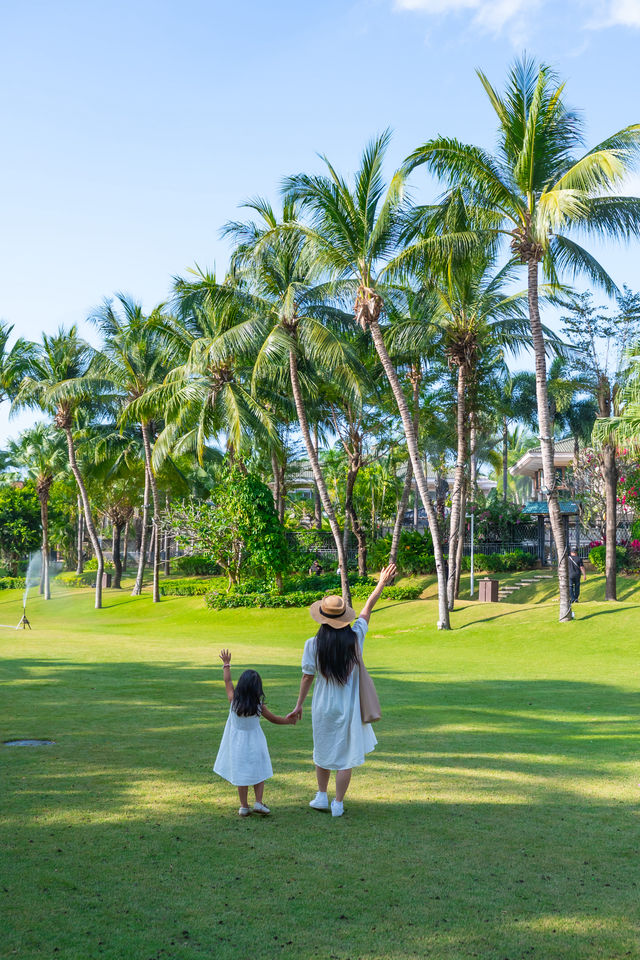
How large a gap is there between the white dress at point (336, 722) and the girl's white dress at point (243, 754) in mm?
434

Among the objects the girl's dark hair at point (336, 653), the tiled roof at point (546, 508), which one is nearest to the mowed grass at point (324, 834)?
the girl's dark hair at point (336, 653)

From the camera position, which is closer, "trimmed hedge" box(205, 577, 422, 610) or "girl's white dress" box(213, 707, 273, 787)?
"girl's white dress" box(213, 707, 273, 787)

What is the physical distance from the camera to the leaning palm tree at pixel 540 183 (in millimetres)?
20156

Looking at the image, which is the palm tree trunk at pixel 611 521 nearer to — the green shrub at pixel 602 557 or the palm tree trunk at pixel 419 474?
the green shrub at pixel 602 557

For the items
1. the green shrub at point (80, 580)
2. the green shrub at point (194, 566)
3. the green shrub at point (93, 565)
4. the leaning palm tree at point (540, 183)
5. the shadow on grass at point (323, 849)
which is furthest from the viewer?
the green shrub at point (93, 565)

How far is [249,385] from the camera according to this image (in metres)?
33.9

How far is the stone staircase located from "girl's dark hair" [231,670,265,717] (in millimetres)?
24975

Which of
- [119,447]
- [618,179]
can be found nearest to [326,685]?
[618,179]

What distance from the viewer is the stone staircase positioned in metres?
30.5

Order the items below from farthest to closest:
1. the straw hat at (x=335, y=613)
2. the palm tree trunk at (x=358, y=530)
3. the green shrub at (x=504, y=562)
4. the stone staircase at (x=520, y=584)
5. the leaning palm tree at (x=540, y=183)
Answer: the green shrub at (x=504, y=562) < the palm tree trunk at (x=358, y=530) < the stone staircase at (x=520, y=584) < the leaning palm tree at (x=540, y=183) < the straw hat at (x=335, y=613)

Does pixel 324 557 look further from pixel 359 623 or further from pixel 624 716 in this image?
pixel 359 623

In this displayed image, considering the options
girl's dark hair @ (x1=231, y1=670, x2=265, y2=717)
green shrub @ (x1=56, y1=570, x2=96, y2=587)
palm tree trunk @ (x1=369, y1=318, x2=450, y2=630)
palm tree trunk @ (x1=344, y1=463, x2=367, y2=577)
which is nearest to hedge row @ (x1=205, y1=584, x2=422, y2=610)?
palm tree trunk @ (x1=344, y1=463, x2=367, y2=577)

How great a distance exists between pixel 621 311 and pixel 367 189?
9.78m

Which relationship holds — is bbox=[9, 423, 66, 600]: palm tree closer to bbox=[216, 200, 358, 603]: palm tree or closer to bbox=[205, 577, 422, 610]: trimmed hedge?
bbox=[205, 577, 422, 610]: trimmed hedge
